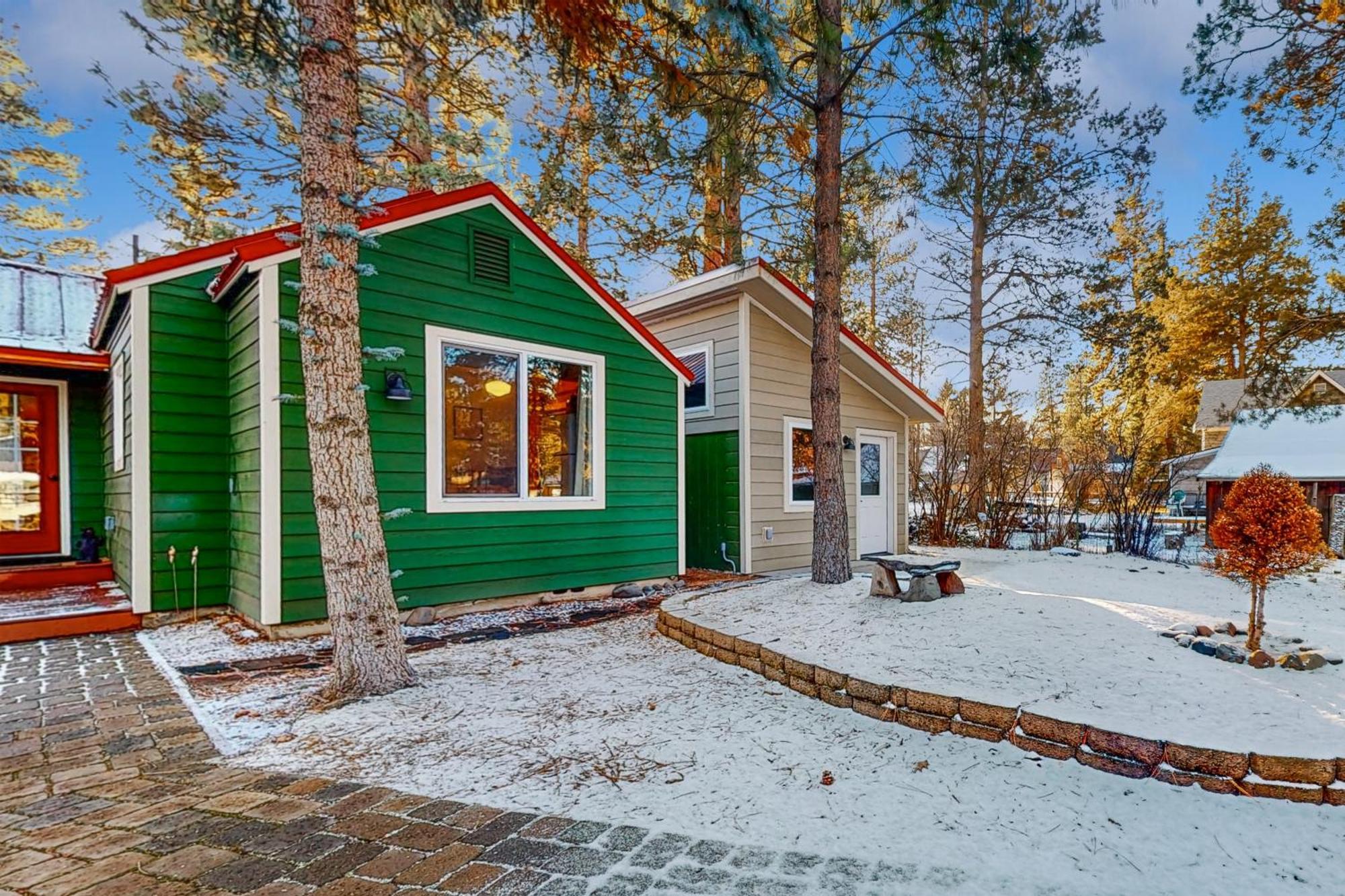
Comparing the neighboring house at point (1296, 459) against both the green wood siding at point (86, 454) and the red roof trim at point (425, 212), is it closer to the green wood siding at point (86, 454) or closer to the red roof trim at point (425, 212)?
the red roof trim at point (425, 212)

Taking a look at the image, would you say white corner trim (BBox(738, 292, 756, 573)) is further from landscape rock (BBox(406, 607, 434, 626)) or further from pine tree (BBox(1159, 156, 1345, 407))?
pine tree (BBox(1159, 156, 1345, 407))

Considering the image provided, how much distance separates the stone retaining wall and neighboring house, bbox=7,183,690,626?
2841 mm

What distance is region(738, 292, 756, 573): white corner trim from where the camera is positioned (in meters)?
7.55

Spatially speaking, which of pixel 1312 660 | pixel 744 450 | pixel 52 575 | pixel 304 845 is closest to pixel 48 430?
pixel 52 575

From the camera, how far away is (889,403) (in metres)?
9.73

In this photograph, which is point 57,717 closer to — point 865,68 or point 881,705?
point 881,705

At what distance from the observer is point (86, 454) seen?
21.5 ft

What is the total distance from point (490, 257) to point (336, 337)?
2500mm

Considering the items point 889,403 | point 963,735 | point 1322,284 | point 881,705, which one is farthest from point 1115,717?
point 1322,284

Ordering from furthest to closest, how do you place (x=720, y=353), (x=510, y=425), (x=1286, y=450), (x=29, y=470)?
(x=1286, y=450) → (x=720, y=353) → (x=29, y=470) → (x=510, y=425)

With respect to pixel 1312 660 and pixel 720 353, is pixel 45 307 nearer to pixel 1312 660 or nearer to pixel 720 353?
pixel 720 353

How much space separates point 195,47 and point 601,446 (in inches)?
159

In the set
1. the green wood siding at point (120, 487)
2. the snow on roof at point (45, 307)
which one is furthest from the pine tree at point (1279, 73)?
the snow on roof at point (45, 307)

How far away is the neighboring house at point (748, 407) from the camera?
7.57m
